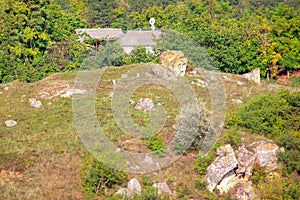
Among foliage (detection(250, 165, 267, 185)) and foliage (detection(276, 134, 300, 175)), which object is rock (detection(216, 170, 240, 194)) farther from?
foliage (detection(276, 134, 300, 175))

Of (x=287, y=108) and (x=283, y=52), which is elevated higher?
(x=287, y=108)

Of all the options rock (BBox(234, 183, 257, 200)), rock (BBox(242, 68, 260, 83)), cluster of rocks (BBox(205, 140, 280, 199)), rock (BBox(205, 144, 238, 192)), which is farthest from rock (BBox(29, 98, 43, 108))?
rock (BBox(242, 68, 260, 83))

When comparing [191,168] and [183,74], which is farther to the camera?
[183,74]

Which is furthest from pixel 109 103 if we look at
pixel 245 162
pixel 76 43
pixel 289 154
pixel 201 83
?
Answer: pixel 76 43

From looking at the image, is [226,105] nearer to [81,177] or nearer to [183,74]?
[183,74]

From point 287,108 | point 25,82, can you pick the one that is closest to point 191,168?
point 287,108

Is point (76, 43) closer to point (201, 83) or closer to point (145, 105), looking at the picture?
point (201, 83)
